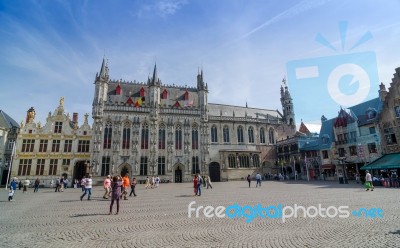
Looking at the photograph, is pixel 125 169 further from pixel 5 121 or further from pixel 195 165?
pixel 5 121

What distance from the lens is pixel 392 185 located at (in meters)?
22.5

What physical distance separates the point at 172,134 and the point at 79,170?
704 inches

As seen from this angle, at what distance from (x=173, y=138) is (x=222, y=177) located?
12632mm

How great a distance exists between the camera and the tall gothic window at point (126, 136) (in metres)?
39.8

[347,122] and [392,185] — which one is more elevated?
[347,122]

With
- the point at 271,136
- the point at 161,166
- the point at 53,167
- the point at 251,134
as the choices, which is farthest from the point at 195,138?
the point at 53,167

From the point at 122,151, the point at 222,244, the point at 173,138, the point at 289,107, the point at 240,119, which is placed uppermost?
the point at 289,107

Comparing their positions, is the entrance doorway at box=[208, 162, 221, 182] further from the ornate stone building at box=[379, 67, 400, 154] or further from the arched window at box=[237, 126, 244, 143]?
the ornate stone building at box=[379, 67, 400, 154]

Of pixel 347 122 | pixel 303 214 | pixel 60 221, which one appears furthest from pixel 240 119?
pixel 60 221

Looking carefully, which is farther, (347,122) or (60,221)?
(347,122)

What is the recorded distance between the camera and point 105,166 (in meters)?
37.9

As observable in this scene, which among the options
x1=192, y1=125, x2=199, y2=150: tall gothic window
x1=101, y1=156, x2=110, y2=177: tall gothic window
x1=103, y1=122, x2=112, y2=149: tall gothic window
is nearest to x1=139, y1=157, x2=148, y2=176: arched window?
x1=101, y1=156, x2=110, y2=177: tall gothic window

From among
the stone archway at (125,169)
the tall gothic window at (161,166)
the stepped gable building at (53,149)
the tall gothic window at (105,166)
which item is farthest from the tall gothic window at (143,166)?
the stepped gable building at (53,149)

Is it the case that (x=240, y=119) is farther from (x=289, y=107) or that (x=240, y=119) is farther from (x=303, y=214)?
(x=303, y=214)
